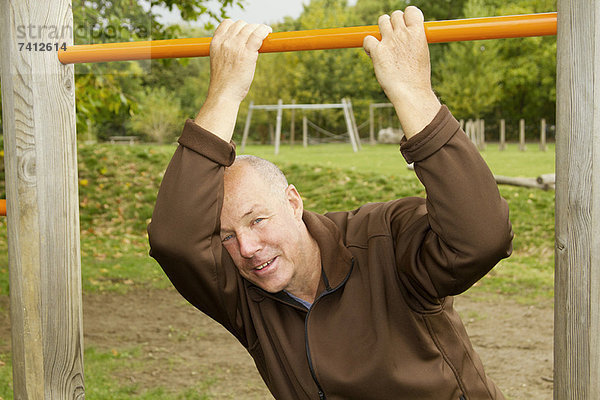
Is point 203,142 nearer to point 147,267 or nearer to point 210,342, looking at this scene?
point 210,342

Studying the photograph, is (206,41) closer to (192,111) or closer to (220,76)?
(220,76)

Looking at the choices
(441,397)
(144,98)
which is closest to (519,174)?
(441,397)

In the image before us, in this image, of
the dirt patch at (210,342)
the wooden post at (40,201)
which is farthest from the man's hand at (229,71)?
the dirt patch at (210,342)

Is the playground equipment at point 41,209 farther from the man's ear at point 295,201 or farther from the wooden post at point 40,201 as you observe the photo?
the man's ear at point 295,201

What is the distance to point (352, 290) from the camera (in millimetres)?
1850

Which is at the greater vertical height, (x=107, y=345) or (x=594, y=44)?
(x=594, y=44)

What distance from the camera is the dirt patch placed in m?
4.53

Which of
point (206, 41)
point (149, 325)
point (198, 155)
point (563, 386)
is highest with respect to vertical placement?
point (206, 41)

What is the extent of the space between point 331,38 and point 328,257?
0.60m

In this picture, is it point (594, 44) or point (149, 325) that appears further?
point (149, 325)

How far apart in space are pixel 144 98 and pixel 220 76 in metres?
27.3

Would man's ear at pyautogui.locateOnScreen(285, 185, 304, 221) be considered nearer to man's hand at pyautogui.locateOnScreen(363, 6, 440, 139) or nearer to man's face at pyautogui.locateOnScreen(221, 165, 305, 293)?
man's face at pyautogui.locateOnScreen(221, 165, 305, 293)

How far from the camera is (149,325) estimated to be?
5684 mm

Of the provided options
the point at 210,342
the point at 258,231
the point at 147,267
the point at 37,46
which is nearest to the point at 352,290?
the point at 258,231
